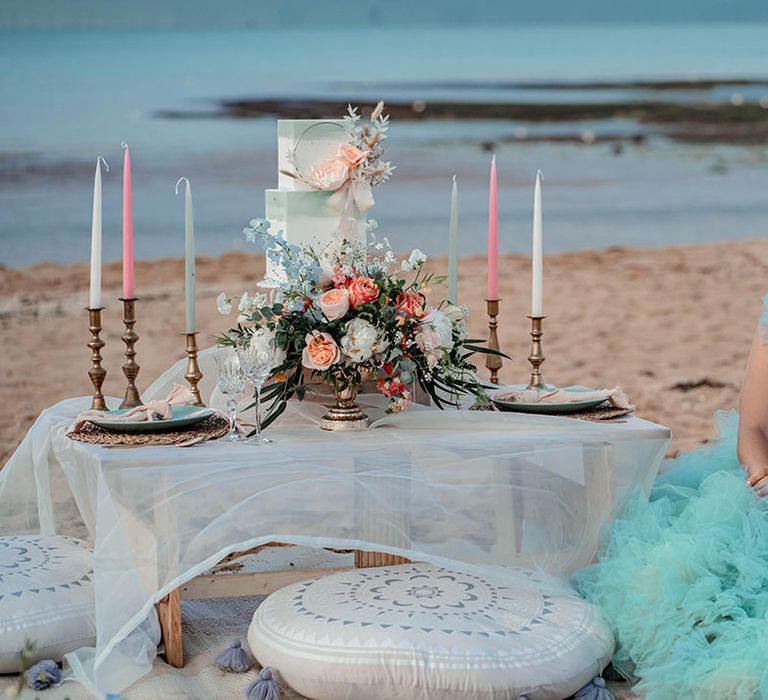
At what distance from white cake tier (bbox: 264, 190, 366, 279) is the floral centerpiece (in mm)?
115

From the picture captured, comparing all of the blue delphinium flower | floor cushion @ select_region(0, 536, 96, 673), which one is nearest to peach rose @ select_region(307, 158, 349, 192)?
floor cushion @ select_region(0, 536, 96, 673)

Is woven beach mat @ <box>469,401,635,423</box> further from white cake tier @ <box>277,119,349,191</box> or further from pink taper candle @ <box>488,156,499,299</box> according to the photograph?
white cake tier @ <box>277,119,349,191</box>

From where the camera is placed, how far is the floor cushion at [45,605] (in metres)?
2.56

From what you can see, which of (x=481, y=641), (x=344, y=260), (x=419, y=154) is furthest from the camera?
(x=419, y=154)

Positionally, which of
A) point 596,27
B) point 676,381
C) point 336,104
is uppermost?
point 596,27

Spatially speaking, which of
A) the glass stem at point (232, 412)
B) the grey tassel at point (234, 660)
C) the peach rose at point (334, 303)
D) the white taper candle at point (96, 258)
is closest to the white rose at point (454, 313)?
the peach rose at point (334, 303)

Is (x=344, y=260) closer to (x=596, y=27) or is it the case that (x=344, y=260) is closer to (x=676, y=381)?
(x=676, y=381)

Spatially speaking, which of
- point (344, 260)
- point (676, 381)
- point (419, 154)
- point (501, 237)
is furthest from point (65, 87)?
point (344, 260)

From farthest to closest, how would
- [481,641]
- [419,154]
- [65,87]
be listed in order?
[419,154], [65,87], [481,641]

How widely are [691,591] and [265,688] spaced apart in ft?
2.75

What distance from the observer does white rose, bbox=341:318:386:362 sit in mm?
2428

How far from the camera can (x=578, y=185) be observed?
30.9 feet

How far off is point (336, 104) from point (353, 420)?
22.2ft

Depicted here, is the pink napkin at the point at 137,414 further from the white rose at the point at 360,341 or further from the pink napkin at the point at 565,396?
the pink napkin at the point at 565,396
